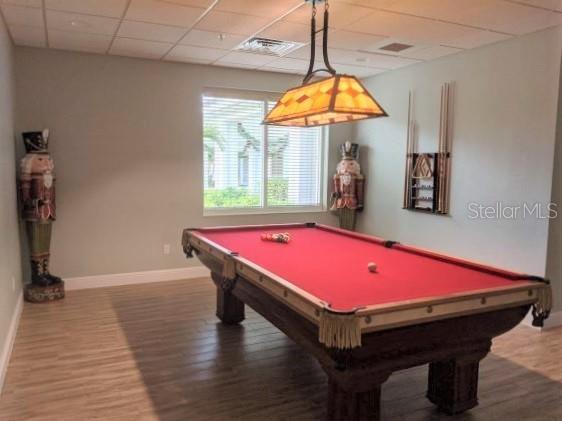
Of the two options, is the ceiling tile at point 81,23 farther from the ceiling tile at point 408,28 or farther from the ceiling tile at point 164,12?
the ceiling tile at point 408,28

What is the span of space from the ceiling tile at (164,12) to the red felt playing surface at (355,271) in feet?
5.98

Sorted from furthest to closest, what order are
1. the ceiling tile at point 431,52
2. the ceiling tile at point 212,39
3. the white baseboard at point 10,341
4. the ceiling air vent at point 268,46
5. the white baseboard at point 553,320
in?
the ceiling tile at point 431,52, the ceiling air vent at point 268,46, the ceiling tile at point 212,39, the white baseboard at point 553,320, the white baseboard at point 10,341

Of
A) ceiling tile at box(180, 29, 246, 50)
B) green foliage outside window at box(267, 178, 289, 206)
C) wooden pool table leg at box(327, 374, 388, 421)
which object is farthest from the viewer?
green foliage outside window at box(267, 178, 289, 206)

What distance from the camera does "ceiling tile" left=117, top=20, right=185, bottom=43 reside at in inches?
158

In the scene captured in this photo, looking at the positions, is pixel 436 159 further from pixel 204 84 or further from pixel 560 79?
pixel 204 84

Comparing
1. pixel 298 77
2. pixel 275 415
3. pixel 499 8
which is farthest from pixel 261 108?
pixel 275 415

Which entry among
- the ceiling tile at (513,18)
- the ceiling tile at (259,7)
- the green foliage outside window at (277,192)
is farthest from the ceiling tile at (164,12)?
the green foliage outside window at (277,192)

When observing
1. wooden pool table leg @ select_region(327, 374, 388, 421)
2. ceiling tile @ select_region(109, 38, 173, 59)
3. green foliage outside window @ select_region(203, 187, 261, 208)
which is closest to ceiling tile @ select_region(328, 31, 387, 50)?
ceiling tile @ select_region(109, 38, 173, 59)

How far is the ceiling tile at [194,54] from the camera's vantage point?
4.85 metres

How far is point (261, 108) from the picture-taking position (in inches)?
243

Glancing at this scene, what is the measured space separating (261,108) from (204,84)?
2.81 feet

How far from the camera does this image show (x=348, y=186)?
20.3 feet

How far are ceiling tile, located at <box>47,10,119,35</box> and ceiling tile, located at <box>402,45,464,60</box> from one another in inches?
115

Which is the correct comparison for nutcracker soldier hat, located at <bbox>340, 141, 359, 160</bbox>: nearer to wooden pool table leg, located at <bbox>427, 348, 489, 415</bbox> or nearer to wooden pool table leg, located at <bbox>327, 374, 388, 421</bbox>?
wooden pool table leg, located at <bbox>427, 348, 489, 415</bbox>
